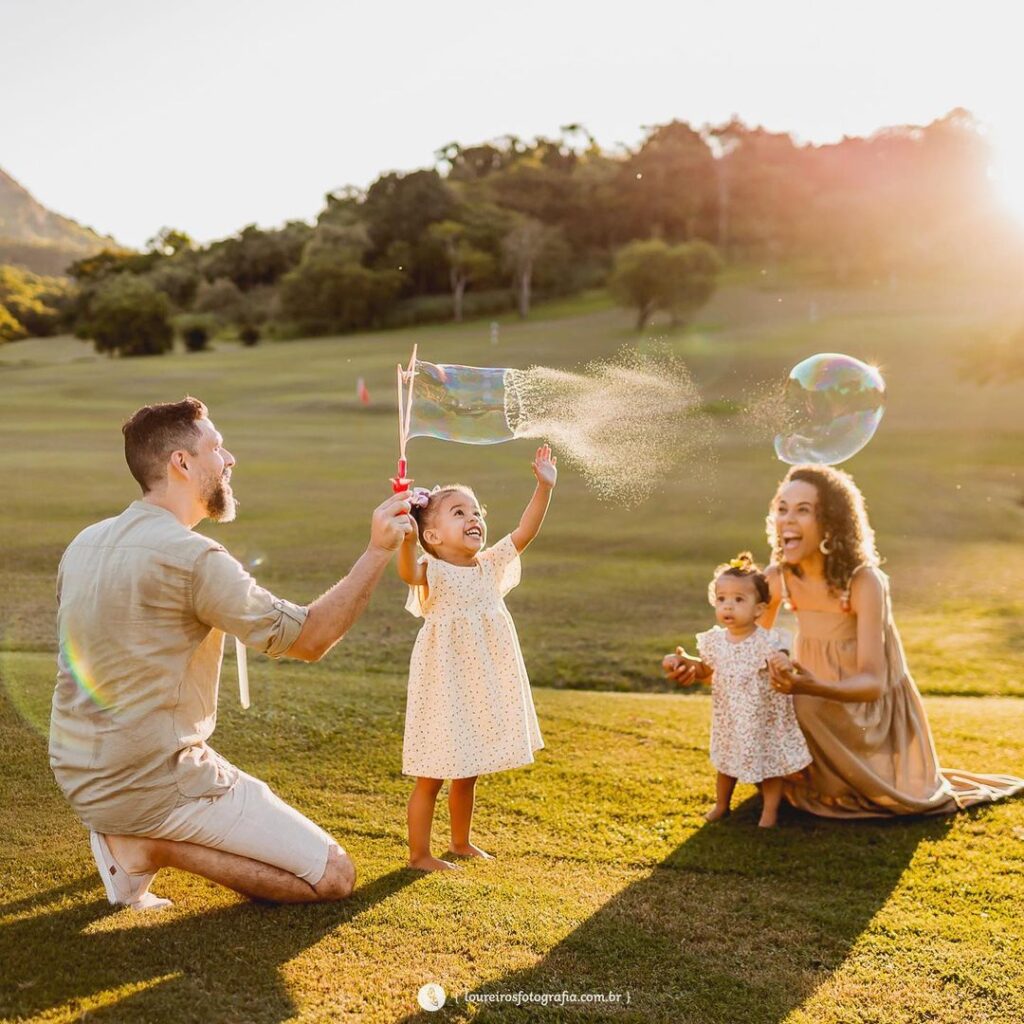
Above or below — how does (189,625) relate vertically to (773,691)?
above

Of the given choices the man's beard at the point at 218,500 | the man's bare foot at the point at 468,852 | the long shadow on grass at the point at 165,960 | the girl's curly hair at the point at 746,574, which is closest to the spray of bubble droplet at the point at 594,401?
the girl's curly hair at the point at 746,574

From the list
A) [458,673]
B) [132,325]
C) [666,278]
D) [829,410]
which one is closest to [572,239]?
[666,278]

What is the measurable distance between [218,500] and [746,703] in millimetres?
3254

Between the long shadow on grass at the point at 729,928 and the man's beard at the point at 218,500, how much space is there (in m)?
2.23

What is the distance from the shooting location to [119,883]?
457 centimetres

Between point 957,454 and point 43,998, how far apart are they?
2899cm

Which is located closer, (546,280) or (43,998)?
(43,998)

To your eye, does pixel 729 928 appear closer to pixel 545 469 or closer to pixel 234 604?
pixel 545 469

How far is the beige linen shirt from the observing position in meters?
4.42

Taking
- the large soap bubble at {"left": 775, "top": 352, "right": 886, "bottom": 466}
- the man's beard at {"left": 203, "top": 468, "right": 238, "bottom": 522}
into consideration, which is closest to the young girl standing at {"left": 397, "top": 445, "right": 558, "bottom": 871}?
the man's beard at {"left": 203, "top": 468, "right": 238, "bottom": 522}

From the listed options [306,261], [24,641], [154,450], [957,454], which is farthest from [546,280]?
[154,450]

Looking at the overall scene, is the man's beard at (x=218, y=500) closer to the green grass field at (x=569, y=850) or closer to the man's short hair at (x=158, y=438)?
the man's short hair at (x=158, y=438)

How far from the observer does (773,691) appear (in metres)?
6.36

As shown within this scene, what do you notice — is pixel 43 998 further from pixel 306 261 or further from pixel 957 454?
pixel 306 261
